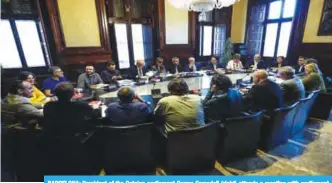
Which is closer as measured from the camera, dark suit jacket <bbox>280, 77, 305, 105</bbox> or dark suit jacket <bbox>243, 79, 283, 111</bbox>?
dark suit jacket <bbox>243, 79, 283, 111</bbox>

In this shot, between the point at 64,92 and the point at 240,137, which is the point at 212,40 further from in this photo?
the point at 64,92

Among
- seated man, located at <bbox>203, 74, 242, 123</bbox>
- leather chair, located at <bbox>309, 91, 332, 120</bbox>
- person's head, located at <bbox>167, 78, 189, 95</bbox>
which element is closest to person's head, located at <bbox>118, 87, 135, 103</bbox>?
person's head, located at <bbox>167, 78, 189, 95</bbox>

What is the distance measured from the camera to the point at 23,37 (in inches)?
146

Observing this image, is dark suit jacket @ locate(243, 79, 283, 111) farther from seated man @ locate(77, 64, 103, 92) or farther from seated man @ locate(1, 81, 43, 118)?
seated man @ locate(77, 64, 103, 92)

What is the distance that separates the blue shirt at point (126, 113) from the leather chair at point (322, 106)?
2978 millimetres

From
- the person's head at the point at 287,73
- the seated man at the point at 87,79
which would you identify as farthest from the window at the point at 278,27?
the seated man at the point at 87,79

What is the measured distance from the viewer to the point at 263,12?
19.1 ft

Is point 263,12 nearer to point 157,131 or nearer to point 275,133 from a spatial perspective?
point 275,133

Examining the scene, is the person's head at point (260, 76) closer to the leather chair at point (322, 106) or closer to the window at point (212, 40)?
the leather chair at point (322, 106)

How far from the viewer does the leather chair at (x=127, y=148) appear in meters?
1.50

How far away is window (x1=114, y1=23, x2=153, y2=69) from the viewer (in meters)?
4.72

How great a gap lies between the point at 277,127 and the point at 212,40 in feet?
15.9

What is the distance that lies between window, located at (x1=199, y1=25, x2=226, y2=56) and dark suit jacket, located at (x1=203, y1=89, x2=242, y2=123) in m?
4.63

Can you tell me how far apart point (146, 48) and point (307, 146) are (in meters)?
4.28
